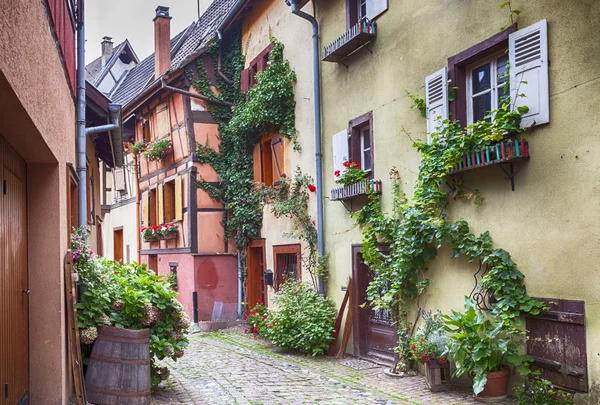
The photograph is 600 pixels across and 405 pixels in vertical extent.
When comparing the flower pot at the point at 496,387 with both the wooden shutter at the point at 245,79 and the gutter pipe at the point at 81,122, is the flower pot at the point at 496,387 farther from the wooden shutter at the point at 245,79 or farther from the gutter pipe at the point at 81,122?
the wooden shutter at the point at 245,79

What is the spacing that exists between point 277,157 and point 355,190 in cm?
397

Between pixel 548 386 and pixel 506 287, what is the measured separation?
105cm

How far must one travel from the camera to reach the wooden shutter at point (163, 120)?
16734 millimetres

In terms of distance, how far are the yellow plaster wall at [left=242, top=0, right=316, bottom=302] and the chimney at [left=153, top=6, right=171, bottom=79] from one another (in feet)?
12.6

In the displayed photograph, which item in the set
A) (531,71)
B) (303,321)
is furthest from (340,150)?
(531,71)

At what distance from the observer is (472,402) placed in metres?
6.69

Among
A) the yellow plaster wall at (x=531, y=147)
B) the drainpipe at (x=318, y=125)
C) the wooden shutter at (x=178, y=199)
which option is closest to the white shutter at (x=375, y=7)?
the yellow plaster wall at (x=531, y=147)

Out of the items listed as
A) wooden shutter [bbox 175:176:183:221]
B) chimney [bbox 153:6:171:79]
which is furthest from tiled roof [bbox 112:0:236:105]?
wooden shutter [bbox 175:176:183:221]

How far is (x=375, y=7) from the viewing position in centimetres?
938

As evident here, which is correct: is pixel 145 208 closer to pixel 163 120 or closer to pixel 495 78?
pixel 163 120

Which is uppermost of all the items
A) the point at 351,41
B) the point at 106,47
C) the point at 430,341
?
the point at 106,47

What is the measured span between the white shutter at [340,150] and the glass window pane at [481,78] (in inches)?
117

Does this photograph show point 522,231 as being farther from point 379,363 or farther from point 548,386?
point 379,363

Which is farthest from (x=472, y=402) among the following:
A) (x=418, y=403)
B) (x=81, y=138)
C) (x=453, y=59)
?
(x=81, y=138)
